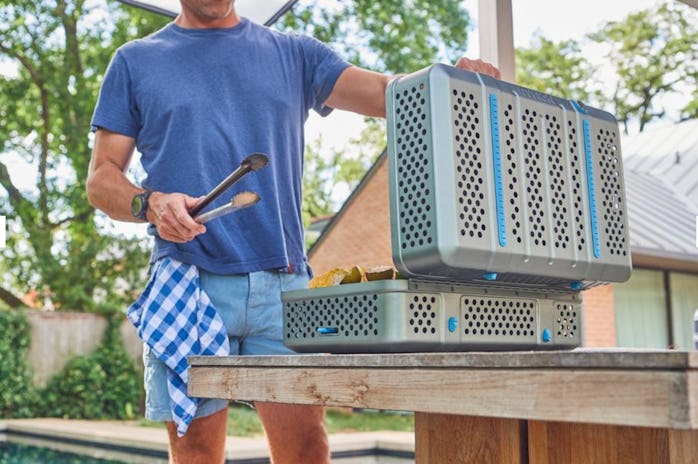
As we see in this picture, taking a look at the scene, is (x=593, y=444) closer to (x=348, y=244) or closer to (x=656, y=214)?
(x=656, y=214)

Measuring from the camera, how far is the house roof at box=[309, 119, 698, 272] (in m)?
7.47

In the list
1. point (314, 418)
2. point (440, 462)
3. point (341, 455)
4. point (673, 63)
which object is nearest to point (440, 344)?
point (440, 462)

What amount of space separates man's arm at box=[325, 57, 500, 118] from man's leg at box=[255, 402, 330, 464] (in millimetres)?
542

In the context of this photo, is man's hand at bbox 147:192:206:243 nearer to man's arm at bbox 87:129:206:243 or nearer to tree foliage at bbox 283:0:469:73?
man's arm at bbox 87:129:206:243

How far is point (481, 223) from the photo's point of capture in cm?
86

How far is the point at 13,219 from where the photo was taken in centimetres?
998

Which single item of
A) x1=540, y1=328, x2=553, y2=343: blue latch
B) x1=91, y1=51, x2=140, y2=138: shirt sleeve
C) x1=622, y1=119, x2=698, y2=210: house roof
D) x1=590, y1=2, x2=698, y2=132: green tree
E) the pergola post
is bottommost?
x1=540, y1=328, x2=553, y2=343: blue latch

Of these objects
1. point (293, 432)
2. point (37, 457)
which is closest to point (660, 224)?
point (37, 457)

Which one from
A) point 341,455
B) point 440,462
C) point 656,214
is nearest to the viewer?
point 440,462

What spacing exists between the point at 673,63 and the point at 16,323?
914cm

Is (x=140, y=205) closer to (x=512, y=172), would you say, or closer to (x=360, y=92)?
(x=360, y=92)

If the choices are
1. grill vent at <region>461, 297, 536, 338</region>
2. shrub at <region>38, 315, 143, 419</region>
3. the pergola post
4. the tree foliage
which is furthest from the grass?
grill vent at <region>461, 297, 536, 338</region>

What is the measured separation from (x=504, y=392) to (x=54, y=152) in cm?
1005

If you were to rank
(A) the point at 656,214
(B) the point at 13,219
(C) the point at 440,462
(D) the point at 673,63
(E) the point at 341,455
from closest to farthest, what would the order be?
(C) the point at 440,462 → (E) the point at 341,455 → (A) the point at 656,214 → (B) the point at 13,219 → (D) the point at 673,63
